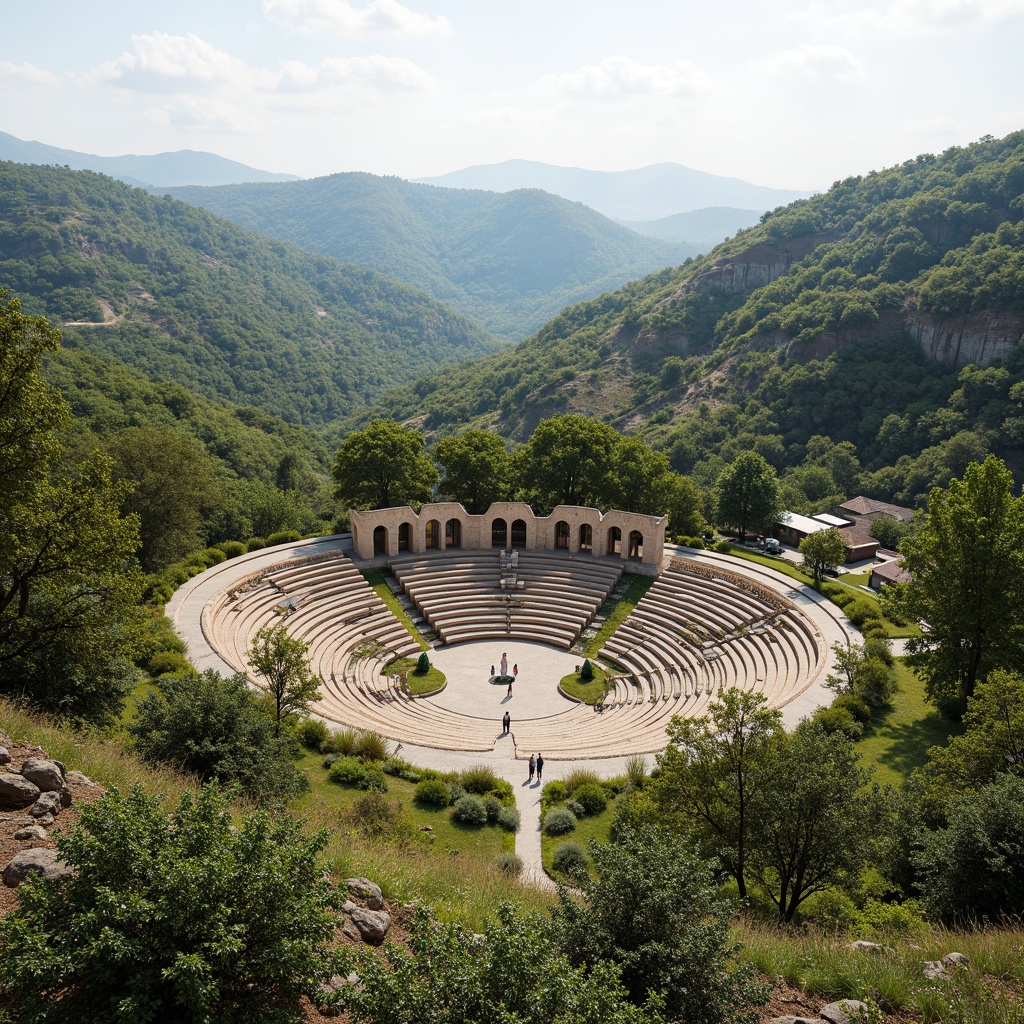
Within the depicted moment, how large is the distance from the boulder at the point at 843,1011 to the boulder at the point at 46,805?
10398 mm

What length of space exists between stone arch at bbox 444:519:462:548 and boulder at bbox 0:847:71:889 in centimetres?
3502

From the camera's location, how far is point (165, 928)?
6367mm

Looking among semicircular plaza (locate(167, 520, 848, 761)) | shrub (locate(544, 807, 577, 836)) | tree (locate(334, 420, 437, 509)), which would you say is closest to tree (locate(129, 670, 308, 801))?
shrub (locate(544, 807, 577, 836))

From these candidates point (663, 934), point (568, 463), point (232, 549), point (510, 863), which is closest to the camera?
point (663, 934)

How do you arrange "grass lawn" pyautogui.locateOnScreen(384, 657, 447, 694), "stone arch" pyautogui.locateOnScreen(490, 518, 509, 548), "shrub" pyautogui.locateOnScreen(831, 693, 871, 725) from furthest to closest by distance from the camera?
"stone arch" pyautogui.locateOnScreen(490, 518, 509, 548) → "grass lawn" pyautogui.locateOnScreen(384, 657, 447, 694) → "shrub" pyautogui.locateOnScreen(831, 693, 871, 725)

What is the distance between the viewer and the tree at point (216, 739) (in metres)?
16.0

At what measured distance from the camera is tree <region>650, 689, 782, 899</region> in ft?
46.8

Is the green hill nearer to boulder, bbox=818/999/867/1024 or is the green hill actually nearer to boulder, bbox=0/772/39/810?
boulder, bbox=0/772/39/810

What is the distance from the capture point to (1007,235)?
84.1 meters

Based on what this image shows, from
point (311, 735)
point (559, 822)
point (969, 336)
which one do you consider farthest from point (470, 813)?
point (969, 336)

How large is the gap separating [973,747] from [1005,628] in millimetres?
9241

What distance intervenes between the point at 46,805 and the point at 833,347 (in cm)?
9528

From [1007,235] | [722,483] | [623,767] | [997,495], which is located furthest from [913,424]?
[623,767]

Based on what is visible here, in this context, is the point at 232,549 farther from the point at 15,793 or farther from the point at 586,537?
the point at 15,793
